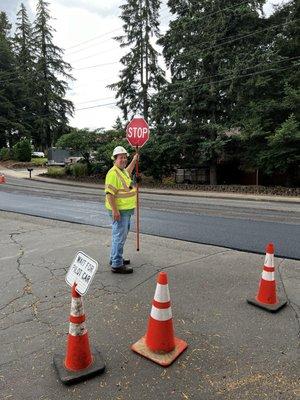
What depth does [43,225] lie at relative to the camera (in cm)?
938

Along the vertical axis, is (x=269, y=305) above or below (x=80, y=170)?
below

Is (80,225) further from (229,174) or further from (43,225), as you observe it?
(229,174)

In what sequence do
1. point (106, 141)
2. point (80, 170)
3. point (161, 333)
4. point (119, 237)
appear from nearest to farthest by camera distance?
1. point (161, 333)
2. point (119, 237)
3. point (106, 141)
4. point (80, 170)

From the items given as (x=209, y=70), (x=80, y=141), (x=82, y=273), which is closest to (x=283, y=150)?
(x=209, y=70)

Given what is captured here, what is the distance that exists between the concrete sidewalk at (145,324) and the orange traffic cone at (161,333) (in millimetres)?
103

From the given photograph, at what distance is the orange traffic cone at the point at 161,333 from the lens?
3.25 meters

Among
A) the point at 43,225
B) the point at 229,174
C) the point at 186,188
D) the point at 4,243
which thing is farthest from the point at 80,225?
the point at 229,174

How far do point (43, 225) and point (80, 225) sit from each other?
0.96 m

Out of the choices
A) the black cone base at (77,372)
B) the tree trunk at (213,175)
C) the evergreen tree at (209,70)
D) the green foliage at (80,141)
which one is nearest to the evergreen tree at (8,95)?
Result: the green foliage at (80,141)

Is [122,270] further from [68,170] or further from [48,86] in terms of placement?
[48,86]

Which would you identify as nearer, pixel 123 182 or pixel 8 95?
pixel 123 182

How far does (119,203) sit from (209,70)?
1871 centimetres

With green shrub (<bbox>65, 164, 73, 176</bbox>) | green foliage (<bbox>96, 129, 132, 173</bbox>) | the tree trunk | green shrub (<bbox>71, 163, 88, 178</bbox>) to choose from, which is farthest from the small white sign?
green shrub (<bbox>65, 164, 73, 176</bbox>)

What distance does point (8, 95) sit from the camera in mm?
48281
